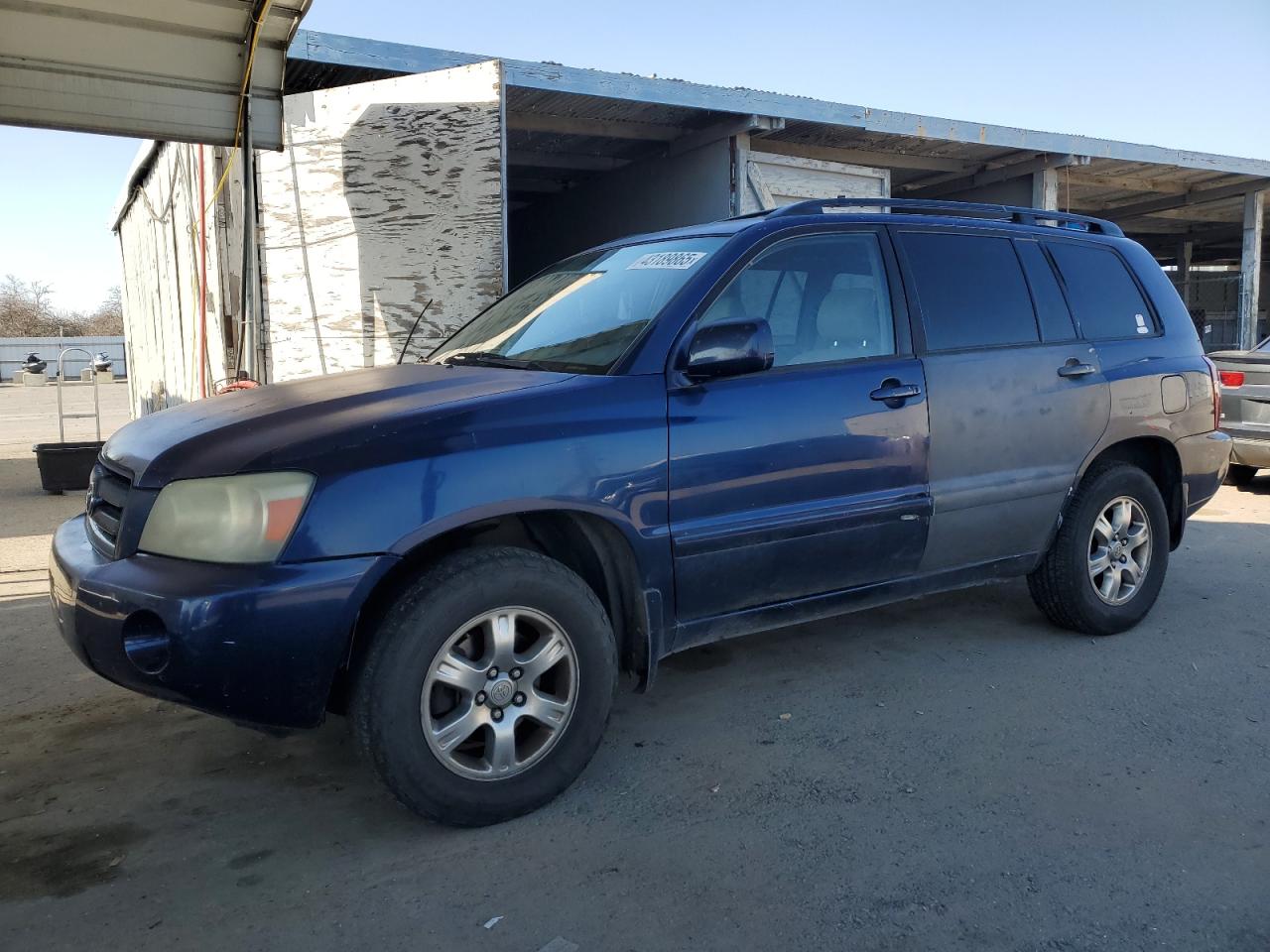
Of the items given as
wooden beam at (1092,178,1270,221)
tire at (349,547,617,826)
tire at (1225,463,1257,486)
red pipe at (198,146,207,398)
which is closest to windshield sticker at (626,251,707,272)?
tire at (349,547,617,826)

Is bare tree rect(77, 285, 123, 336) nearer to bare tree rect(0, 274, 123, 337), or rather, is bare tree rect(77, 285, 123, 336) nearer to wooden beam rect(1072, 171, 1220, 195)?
bare tree rect(0, 274, 123, 337)

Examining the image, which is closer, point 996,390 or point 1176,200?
point 996,390

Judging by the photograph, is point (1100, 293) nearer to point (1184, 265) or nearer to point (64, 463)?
point (64, 463)

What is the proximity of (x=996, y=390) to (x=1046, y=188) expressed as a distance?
28.6 feet

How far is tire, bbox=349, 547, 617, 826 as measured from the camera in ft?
8.96

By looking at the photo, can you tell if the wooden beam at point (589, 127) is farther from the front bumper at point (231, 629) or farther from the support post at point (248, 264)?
the front bumper at point (231, 629)

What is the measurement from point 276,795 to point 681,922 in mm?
1443

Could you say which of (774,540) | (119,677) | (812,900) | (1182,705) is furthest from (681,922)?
(1182,705)

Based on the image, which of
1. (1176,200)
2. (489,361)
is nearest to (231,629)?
(489,361)

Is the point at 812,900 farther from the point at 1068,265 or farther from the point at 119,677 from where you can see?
the point at 1068,265

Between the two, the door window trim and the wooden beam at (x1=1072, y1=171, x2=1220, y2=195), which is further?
the wooden beam at (x1=1072, y1=171, x2=1220, y2=195)

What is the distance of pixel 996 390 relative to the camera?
4.05 meters

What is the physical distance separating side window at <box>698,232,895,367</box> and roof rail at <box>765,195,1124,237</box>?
147mm

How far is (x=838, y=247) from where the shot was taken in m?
3.88
